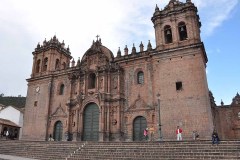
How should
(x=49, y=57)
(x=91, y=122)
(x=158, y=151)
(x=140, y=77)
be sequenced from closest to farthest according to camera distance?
1. (x=158, y=151)
2. (x=140, y=77)
3. (x=91, y=122)
4. (x=49, y=57)

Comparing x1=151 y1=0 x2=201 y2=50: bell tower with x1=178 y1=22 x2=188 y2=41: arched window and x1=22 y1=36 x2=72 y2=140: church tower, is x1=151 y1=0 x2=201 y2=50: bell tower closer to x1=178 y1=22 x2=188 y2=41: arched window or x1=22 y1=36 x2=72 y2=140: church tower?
x1=178 y1=22 x2=188 y2=41: arched window

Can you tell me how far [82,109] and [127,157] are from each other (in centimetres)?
1099

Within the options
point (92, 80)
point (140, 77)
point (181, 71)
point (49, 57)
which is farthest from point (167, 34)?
point (49, 57)

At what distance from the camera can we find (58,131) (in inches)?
1025

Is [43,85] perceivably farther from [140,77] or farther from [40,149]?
[140,77]

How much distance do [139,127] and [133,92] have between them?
133 inches

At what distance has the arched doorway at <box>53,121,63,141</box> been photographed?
2573 centimetres

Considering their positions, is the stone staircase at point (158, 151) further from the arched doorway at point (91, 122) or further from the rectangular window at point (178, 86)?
the rectangular window at point (178, 86)

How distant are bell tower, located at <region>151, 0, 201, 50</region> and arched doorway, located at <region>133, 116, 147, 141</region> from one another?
6.99m

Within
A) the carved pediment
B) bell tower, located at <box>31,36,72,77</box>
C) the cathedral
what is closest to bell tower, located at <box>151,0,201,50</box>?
the cathedral

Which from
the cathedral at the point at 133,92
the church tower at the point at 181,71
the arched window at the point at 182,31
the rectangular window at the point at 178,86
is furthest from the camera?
the arched window at the point at 182,31

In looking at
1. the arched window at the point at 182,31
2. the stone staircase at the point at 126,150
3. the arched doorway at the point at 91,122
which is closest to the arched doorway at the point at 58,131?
the arched doorway at the point at 91,122

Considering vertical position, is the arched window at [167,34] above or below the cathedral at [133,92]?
above

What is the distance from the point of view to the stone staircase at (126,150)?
1276 cm
